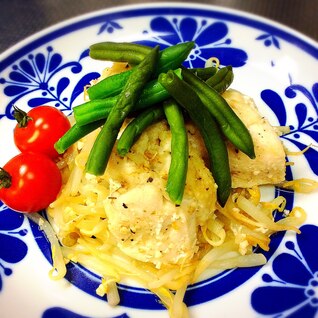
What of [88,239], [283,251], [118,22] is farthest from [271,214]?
[118,22]

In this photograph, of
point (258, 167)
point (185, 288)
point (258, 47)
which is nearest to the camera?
point (185, 288)

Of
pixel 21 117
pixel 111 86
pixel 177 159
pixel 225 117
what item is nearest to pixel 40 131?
pixel 21 117

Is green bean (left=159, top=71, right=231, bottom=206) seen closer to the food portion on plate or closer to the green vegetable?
the food portion on plate

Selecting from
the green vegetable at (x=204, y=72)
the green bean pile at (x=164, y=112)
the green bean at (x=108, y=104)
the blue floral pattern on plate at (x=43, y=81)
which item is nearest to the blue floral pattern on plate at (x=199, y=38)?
the blue floral pattern on plate at (x=43, y=81)

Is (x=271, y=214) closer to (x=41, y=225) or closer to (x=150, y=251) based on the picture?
(x=150, y=251)

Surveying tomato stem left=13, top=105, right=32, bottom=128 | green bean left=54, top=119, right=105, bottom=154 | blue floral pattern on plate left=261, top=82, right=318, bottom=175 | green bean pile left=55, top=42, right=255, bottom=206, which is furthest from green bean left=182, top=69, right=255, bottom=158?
tomato stem left=13, top=105, right=32, bottom=128

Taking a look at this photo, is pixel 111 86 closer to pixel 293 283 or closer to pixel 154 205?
pixel 154 205
